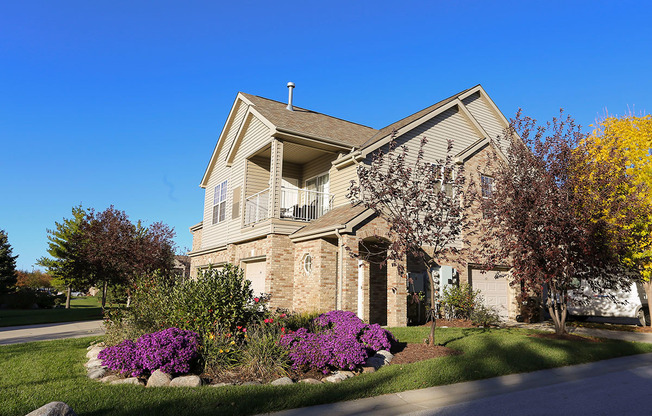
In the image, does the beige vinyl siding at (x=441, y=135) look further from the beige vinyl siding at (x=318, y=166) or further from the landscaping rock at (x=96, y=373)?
the landscaping rock at (x=96, y=373)

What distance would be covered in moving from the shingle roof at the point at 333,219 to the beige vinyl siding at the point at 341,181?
0.43 metres

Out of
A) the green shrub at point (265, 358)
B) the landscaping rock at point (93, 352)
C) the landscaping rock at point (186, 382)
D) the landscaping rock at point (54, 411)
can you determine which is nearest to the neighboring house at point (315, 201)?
the green shrub at point (265, 358)

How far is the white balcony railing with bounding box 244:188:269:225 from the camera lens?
16.9 m

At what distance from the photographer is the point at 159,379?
6.52m

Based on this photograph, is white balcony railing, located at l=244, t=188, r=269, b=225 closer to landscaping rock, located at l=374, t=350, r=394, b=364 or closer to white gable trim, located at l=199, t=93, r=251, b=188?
white gable trim, located at l=199, t=93, r=251, b=188

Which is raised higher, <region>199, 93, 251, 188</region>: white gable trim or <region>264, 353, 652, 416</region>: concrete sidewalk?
<region>199, 93, 251, 188</region>: white gable trim

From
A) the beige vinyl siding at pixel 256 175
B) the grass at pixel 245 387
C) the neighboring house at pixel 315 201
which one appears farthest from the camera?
the beige vinyl siding at pixel 256 175

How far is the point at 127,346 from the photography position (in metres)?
7.02

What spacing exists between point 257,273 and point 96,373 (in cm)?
1060

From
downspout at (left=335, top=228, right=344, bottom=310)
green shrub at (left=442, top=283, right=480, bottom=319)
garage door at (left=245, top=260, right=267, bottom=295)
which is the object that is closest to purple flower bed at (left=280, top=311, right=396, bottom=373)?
downspout at (left=335, top=228, right=344, bottom=310)

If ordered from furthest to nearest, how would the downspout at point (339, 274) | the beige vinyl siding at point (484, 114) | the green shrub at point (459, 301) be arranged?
the beige vinyl siding at point (484, 114) → the green shrub at point (459, 301) → the downspout at point (339, 274)

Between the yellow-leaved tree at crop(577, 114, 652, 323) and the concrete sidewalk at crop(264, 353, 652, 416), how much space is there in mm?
4317

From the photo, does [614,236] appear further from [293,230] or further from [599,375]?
[293,230]

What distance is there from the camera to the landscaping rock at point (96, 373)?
699 cm
